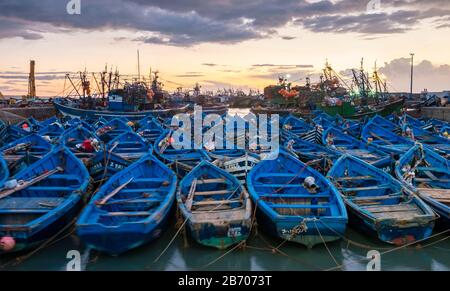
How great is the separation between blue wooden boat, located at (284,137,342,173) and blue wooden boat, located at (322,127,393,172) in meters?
0.67

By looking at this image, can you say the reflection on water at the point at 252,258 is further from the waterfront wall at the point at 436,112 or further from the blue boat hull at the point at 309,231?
the waterfront wall at the point at 436,112

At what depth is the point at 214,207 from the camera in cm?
892

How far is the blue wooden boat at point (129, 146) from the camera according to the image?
14.4 m

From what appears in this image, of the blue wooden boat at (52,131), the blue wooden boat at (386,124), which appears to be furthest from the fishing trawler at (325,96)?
the blue wooden boat at (52,131)

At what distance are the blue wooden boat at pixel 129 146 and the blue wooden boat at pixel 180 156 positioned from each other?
0.52 m

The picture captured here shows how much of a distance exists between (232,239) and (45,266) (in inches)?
154

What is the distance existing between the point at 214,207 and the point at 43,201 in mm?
4136

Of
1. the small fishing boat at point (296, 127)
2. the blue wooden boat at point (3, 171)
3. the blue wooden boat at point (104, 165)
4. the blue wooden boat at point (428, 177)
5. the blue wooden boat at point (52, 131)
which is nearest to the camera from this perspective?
the blue wooden boat at point (428, 177)

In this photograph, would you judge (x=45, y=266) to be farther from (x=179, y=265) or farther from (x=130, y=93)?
(x=130, y=93)

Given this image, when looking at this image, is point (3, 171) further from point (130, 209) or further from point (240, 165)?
point (240, 165)

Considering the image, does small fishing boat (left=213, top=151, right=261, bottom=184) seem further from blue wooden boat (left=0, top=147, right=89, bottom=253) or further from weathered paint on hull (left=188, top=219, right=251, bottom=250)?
blue wooden boat (left=0, top=147, right=89, bottom=253)

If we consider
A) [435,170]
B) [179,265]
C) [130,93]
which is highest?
[130,93]
